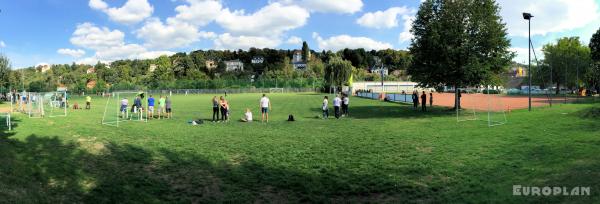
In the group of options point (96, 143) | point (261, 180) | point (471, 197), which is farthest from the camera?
point (96, 143)

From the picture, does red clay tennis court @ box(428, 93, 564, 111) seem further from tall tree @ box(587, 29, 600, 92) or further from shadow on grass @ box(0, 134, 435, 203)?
tall tree @ box(587, 29, 600, 92)

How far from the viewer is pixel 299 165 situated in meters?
11.5

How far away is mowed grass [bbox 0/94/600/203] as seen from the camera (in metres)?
8.84

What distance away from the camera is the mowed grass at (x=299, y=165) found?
348 inches

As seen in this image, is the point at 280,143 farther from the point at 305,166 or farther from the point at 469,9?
the point at 469,9

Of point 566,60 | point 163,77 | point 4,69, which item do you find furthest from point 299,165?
point 163,77

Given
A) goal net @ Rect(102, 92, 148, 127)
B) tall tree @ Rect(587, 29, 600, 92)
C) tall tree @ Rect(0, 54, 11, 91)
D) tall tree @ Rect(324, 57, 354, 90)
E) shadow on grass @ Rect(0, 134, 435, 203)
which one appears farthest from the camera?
tall tree @ Rect(324, 57, 354, 90)

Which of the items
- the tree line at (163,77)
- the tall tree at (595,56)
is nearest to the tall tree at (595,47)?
the tall tree at (595,56)

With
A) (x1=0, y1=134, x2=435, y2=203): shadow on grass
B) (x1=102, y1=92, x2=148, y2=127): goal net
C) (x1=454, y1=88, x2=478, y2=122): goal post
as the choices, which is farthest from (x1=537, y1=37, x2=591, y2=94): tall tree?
(x1=0, y1=134, x2=435, y2=203): shadow on grass

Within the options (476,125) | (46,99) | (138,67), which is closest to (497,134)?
(476,125)

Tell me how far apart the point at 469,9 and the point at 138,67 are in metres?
152

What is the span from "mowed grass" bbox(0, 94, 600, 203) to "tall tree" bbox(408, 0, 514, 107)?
10071 millimetres

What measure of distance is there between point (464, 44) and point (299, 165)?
1957 cm

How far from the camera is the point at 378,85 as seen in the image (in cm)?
9175
